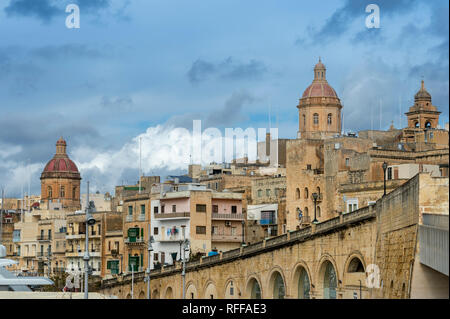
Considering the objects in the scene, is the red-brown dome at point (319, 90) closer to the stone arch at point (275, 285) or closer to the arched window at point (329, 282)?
the stone arch at point (275, 285)

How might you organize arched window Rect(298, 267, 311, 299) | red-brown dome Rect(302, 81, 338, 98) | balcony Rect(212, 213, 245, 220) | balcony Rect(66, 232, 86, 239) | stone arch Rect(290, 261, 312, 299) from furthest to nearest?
balcony Rect(66, 232, 86, 239)
red-brown dome Rect(302, 81, 338, 98)
balcony Rect(212, 213, 245, 220)
stone arch Rect(290, 261, 312, 299)
arched window Rect(298, 267, 311, 299)

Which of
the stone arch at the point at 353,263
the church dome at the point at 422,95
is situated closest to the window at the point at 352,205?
the stone arch at the point at 353,263

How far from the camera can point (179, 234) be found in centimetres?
8950

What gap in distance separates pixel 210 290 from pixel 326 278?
17.9 m

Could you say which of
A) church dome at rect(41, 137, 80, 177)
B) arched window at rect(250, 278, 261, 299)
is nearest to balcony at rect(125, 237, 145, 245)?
arched window at rect(250, 278, 261, 299)

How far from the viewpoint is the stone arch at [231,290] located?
75438 millimetres

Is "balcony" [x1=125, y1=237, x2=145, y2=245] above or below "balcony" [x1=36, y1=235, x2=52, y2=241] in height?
above

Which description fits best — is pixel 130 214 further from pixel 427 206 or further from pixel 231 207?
pixel 427 206

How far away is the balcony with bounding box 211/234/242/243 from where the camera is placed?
294 ft

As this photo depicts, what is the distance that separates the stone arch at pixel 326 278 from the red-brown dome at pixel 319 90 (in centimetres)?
4205

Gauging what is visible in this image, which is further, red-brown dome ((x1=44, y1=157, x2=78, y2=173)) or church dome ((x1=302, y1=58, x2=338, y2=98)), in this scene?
red-brown dome ((x1=44, y1=157, x2=78, y2=173))

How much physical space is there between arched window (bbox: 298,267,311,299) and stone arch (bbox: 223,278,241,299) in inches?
358

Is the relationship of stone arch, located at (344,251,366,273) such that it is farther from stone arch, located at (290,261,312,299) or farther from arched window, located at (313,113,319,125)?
arched window, located at (313,113,319,125)
